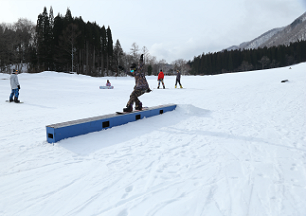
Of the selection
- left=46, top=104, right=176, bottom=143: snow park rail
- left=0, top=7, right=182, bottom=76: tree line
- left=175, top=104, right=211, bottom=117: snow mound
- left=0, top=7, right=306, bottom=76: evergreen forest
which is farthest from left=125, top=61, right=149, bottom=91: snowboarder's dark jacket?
left=0, top=7, right=182, bottom=76: tree line

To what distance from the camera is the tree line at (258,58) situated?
75.5m

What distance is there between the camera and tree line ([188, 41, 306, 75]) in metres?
75.5

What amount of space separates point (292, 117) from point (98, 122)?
22.4ft

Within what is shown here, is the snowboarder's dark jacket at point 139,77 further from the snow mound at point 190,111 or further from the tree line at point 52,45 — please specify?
the tree line at point 52,45

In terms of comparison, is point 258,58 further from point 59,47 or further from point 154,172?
point 154,172

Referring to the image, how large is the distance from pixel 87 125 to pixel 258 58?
291ft

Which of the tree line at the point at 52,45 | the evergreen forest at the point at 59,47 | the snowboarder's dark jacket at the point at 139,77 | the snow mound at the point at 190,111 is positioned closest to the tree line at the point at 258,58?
the evergreen forest at the point at 59,47

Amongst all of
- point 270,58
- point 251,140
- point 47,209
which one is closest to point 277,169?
point 251,140

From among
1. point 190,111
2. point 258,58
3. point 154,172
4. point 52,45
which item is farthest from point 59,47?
point 258,58

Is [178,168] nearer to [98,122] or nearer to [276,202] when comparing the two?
[276,202]

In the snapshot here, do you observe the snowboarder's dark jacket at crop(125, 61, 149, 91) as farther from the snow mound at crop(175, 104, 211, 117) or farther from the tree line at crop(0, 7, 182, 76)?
the tree line at crop(0, 7, 182, 76)

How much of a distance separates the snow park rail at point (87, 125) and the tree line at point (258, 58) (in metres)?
82.1

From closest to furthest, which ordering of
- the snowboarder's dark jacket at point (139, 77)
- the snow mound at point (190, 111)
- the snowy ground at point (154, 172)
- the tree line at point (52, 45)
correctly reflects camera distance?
the snowy ground at point (154, 172) < the snowboarder's dark jacket at point (139, 77) < the snow mound at point (190, 111) < the tree line at point (52, 45)

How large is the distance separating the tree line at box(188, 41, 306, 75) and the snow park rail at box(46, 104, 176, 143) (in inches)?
3234
